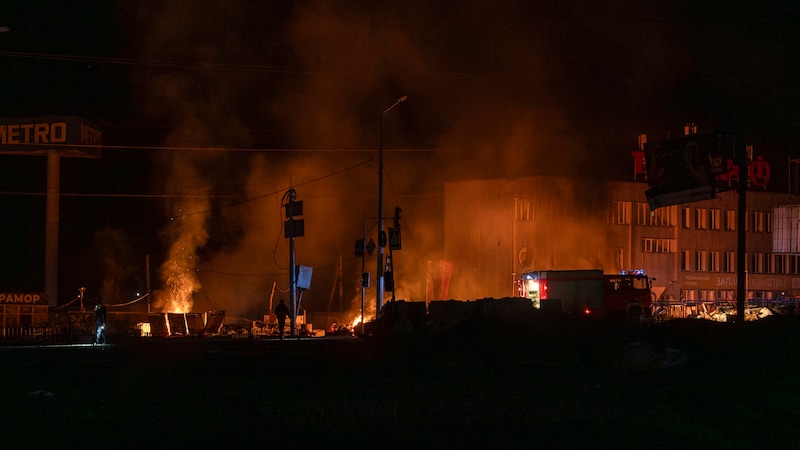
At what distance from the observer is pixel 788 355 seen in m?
18.1

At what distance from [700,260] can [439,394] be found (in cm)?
4983

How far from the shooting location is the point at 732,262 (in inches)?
2440

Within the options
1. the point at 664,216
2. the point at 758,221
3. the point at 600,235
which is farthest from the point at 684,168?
the point at 758,221

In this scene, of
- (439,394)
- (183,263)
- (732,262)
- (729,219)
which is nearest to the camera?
(439,394)

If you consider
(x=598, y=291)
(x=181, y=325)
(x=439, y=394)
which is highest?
(x=598, y=291)

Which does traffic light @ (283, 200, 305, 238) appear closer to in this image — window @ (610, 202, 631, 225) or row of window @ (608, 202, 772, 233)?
row of window @ (608, 202, 772, 233)

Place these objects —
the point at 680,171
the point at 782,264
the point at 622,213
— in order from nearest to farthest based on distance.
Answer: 1. the point at 680,171
2. the point at 622,213
3. the point at 782,264

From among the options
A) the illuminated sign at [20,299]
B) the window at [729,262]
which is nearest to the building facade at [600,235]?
the window at [729,262]

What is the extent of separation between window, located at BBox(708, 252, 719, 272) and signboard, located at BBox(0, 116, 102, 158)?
132ft

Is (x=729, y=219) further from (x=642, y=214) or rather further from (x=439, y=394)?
(x=439, y=394)

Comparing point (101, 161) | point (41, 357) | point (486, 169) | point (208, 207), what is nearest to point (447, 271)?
point (486, 169)

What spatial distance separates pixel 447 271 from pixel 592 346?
112 ft

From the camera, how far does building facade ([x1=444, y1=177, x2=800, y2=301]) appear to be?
52.3 meters

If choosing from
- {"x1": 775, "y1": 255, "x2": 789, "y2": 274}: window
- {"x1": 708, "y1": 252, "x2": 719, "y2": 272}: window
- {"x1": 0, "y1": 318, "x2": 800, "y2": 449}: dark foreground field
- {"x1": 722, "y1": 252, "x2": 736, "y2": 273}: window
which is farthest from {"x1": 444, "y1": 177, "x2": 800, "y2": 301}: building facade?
{"x1": 0, "y1": 318, "x2": 800, "y2": 449}: dark foreground field
